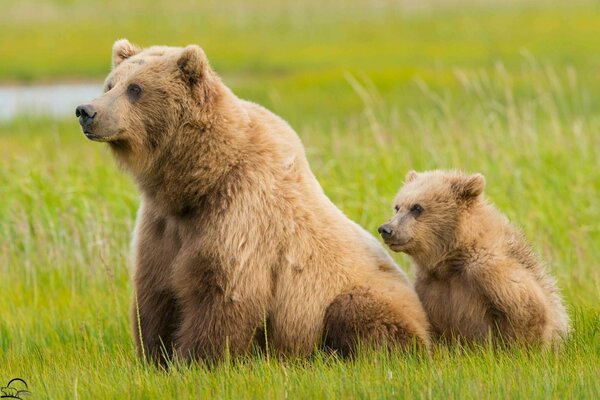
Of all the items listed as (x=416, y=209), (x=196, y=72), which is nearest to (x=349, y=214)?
(x=416, y=209)

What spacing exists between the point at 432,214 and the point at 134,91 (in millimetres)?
1864

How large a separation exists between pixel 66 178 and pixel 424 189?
16.3ft

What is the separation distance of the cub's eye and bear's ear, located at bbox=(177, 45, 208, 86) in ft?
4.89

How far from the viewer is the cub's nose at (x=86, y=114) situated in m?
5.56

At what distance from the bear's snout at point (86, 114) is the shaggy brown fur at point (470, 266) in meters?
1.74

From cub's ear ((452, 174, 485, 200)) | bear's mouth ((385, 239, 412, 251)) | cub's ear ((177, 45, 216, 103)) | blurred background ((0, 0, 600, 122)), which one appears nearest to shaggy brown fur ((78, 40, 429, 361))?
cub's ear ((177, 45, 216, 103))

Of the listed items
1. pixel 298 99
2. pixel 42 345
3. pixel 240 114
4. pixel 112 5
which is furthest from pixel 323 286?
pixel 112 5

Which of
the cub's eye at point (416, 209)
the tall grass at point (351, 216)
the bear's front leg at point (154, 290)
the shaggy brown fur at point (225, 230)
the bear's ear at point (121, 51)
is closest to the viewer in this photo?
the tall grass at point (351, 216)

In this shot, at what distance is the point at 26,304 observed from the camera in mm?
8055

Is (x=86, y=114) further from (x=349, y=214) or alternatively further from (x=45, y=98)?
(x=45, y=98)

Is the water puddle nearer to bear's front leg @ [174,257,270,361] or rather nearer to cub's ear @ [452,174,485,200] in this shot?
cub's ear @ [452,174,485,200]

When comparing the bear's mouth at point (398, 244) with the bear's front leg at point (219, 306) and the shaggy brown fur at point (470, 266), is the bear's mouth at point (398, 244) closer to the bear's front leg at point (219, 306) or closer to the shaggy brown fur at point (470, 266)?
the shaggy brown fur at point (470, 266)

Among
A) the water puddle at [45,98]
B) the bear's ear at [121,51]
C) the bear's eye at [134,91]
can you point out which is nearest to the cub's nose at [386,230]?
the bear's eye at [134,91]

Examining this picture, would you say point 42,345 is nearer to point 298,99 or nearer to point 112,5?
point 298,99
